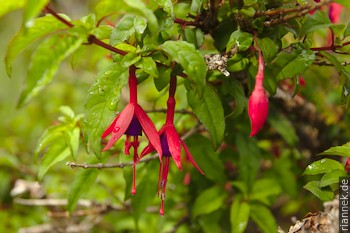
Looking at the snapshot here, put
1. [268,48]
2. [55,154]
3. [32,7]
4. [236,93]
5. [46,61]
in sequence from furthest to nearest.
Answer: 1. [55,154]
2. [236,93]
3. [268,48]
4. [46,61]
5. [32,7]

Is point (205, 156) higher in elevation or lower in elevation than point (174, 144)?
lower

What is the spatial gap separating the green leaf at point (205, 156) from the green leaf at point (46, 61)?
479 mm

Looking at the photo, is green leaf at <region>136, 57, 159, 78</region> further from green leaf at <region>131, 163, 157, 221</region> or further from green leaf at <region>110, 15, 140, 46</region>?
green leaf at <region>131, 163, 157, 221</region>

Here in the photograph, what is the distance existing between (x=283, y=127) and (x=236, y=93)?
0.33 meters

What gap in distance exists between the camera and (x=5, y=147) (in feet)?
5.30

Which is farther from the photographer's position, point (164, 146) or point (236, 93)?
point (236, 93)

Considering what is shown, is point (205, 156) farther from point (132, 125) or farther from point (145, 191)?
point (132, 125)

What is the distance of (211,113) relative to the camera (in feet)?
2.40

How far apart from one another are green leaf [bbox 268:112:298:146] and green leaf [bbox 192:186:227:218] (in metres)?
0.20

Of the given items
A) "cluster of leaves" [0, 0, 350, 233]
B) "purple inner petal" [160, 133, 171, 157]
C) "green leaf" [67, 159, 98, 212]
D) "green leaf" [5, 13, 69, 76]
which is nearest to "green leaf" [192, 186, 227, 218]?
"cluster of leaves" [0, 0, 350, 233]

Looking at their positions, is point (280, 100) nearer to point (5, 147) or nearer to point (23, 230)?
point (23, 230)

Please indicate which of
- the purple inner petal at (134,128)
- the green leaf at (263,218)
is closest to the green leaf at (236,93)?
the purple inner petal at (134,128)

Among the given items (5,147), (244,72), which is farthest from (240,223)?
(5,147)

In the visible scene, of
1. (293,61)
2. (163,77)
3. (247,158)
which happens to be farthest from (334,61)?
(247,158)
